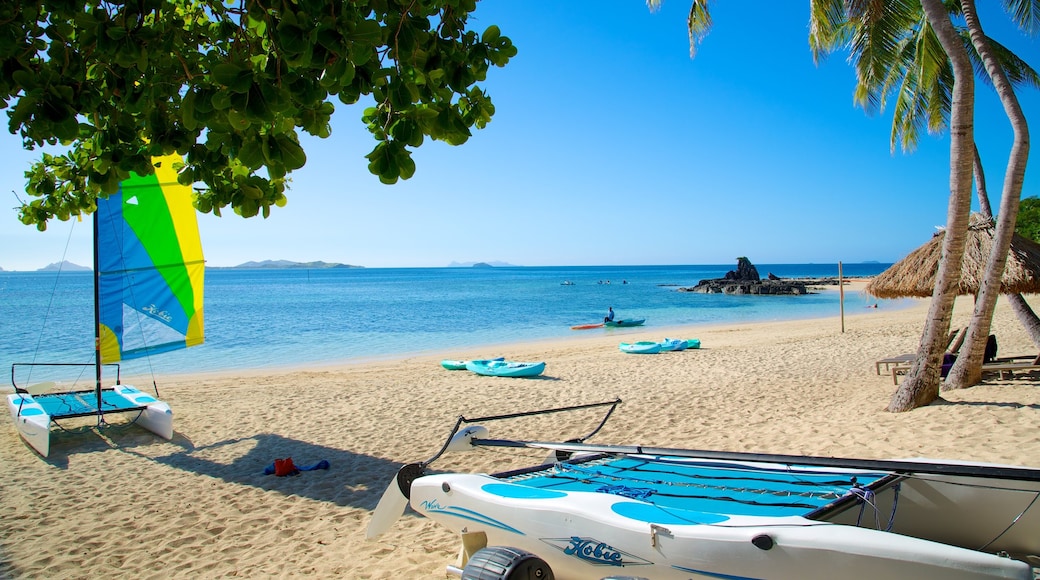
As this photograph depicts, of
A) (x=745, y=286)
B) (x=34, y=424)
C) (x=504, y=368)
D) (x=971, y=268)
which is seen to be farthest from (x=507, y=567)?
(x=745, y=286)

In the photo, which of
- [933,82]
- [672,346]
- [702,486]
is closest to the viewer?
[702,486]

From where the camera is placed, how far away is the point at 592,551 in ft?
A: 8.64

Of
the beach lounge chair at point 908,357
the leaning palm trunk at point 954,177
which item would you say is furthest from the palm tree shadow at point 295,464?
the beach lounge chair at point 908,357

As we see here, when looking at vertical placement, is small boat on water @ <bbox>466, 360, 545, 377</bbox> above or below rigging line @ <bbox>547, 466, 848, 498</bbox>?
below

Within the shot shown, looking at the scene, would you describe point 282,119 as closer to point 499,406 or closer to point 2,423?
point 499,406

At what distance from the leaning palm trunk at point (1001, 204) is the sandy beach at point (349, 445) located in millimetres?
762

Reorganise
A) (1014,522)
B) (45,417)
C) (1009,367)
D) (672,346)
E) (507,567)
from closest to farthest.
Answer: (507,567) → (1014,522) → (45,417) → (1009,367) → (672,346)

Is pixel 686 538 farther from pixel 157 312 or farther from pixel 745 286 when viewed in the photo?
pixel 745 286

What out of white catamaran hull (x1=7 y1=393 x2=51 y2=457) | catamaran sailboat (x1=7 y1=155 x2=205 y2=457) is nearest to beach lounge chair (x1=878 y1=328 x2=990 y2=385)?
catamaran sailboat (x1=7 y1=155 x2=205 y2=457)

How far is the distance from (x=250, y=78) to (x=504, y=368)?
35.0ft

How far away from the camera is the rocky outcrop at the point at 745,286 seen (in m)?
49.6

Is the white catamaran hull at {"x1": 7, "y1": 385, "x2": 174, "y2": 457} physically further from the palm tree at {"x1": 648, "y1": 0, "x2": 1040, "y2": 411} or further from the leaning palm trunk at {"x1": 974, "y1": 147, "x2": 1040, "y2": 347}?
the leaning palm trunk at {"x1": 974, "y1": 147, "x2": 1040, "y2": 347}

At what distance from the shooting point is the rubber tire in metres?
2.60

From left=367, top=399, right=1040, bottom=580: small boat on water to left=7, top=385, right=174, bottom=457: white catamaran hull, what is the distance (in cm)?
530
